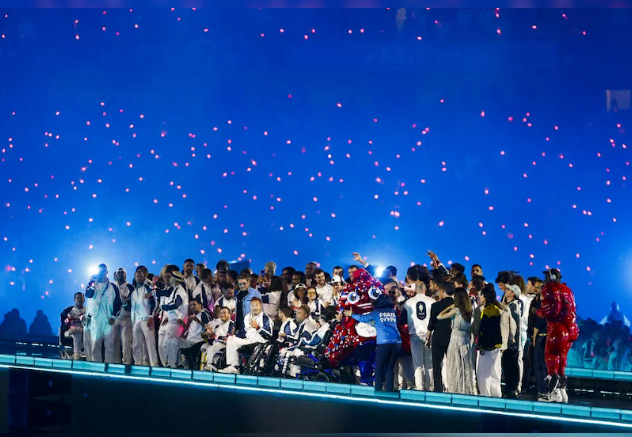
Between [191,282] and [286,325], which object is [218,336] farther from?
[191,282]

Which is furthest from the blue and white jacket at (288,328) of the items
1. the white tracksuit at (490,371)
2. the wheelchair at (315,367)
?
the white tracksuit at (490,371)

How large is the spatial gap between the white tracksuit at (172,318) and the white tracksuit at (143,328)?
19 cm

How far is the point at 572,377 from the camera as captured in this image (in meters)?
10.3

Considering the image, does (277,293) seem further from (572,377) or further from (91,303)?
(572,377)

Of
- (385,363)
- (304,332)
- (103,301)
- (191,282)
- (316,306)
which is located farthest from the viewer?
(191,282)

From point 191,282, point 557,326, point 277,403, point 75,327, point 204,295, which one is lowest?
point 277,403

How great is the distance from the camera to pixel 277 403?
29.0 ft

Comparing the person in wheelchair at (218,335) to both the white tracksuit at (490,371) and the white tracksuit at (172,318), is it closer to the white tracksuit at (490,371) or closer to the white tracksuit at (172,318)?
the white tracksuit at (172,318)

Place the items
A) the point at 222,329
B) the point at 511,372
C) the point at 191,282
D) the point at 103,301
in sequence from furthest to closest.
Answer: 1. the point at 191,282
2. the point at 103,301
3. the point at 222,329
4. the point at 511,372

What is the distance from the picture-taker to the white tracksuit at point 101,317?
36.2ft

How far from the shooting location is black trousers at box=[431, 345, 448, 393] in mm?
8750

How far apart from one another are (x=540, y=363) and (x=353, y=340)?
190cm

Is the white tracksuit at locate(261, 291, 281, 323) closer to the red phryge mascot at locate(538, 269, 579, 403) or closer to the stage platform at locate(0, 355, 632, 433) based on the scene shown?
the stage platform at locate(0, 355, 632, 433)

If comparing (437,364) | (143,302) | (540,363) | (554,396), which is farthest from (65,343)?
(554,396)
